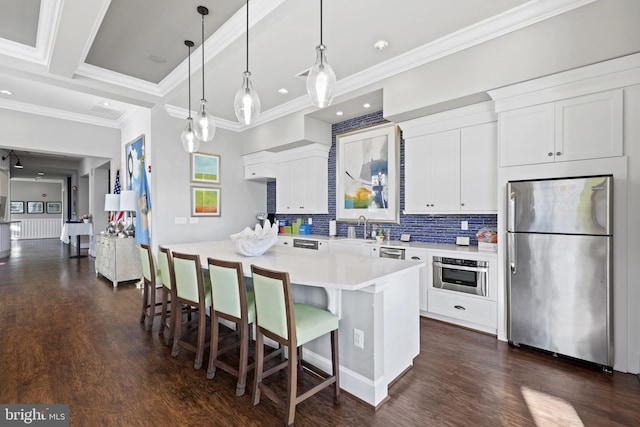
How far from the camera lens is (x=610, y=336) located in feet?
7.50

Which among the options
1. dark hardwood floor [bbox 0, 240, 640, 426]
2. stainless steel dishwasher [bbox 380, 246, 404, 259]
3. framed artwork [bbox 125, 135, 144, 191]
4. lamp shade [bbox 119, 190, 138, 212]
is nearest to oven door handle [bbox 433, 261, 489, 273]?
stainless steel dishwasher [bbox 380, 246, 404, 259]

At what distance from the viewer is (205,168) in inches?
215

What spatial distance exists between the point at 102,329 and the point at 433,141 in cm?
431

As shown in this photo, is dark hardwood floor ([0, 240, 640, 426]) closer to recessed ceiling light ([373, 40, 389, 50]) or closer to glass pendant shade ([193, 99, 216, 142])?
glass pendant shade ([193, 99, 216, 142])

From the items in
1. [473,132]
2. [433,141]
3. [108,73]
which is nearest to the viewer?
[473,132]

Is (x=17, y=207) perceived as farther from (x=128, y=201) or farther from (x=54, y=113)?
(x=128, y=201)

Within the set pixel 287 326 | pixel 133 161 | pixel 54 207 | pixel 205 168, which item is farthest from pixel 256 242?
pixel 54 207

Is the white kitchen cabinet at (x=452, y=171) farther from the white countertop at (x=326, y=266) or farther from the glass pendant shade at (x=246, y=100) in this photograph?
the glass pendant shade at (x=246, y=100)

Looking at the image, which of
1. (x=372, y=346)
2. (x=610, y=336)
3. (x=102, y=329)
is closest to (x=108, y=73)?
(x=102, y=329)

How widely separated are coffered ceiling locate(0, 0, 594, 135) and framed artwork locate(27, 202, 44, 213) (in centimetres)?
1215

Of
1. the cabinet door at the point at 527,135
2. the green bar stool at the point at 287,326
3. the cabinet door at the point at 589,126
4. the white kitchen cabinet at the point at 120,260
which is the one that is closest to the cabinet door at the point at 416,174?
the cabinet door at the point at 527,135

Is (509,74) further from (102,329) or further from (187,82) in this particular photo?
(102,329)

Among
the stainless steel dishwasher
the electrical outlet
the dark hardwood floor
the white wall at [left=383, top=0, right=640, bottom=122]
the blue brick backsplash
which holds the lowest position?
the dark hardwood floor

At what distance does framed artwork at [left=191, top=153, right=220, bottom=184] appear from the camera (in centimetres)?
530
